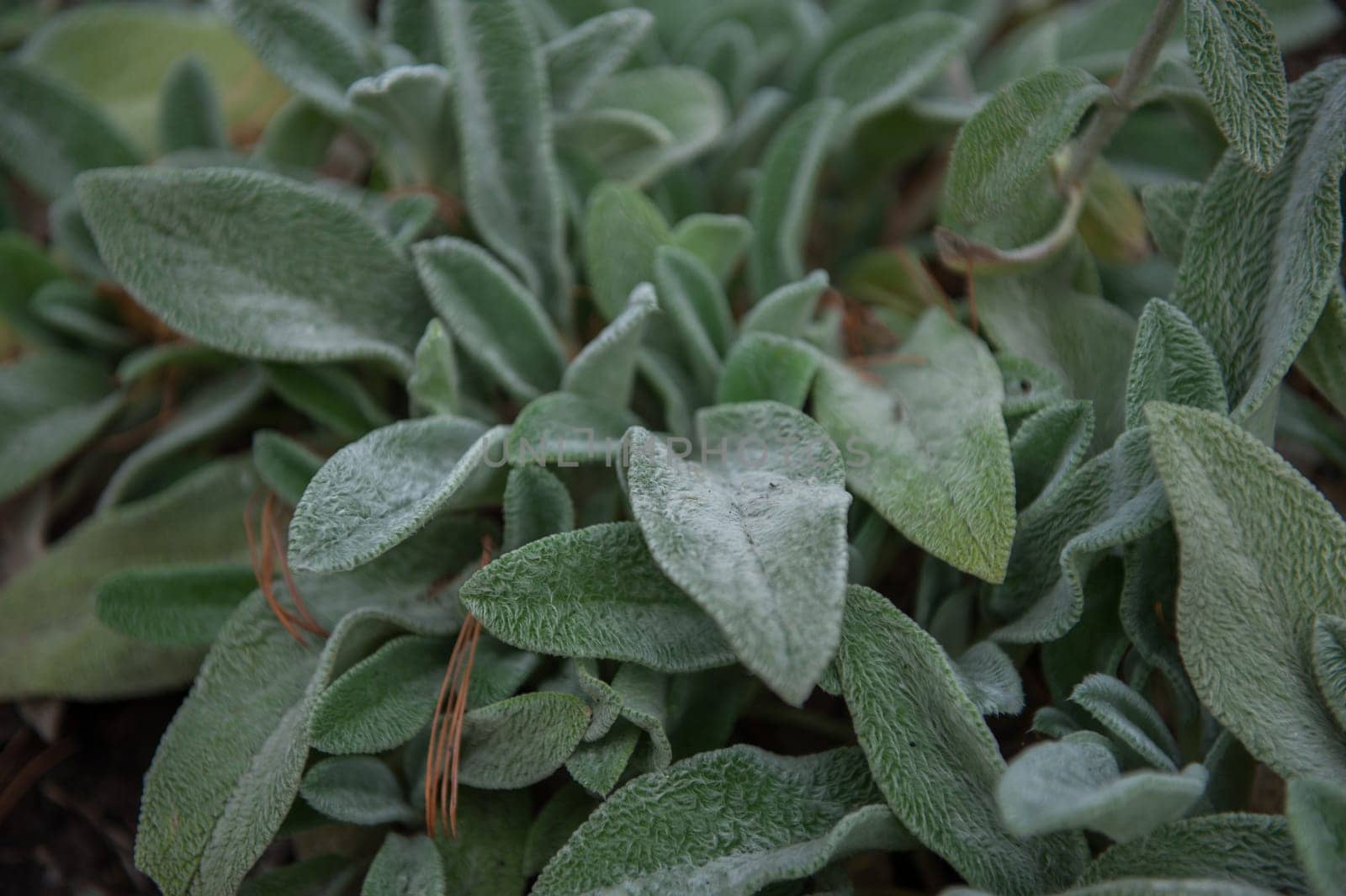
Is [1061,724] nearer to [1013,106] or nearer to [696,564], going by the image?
[696,564]

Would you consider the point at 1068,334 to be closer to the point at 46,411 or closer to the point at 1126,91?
the point at 1126,91

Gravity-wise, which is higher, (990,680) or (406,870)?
(990,680)

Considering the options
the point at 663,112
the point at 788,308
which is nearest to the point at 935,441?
the point at 788,308

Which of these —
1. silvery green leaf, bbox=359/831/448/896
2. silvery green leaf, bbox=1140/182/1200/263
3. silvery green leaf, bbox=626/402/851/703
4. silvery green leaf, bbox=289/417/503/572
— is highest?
silvery green leaf, bbox=1140/182/1200/263

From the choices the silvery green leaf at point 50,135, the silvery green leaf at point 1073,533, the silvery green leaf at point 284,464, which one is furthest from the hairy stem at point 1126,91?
the silvery green leaf at point 50,135

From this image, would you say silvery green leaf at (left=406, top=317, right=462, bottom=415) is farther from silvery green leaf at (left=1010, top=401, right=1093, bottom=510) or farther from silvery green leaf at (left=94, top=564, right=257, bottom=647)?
silvery green leaf at (left=1010, top=401, right=1093, bottom=510)

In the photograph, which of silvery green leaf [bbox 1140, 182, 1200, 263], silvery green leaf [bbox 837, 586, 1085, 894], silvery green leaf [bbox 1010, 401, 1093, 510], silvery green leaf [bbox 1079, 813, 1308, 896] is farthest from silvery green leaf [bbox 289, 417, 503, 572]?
silvery green leaf [bbox 1140, 182, 1200, 263]

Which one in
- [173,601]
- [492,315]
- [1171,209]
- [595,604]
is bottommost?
[173,601]

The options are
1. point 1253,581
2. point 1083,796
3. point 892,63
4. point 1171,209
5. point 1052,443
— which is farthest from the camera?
point 892,63
